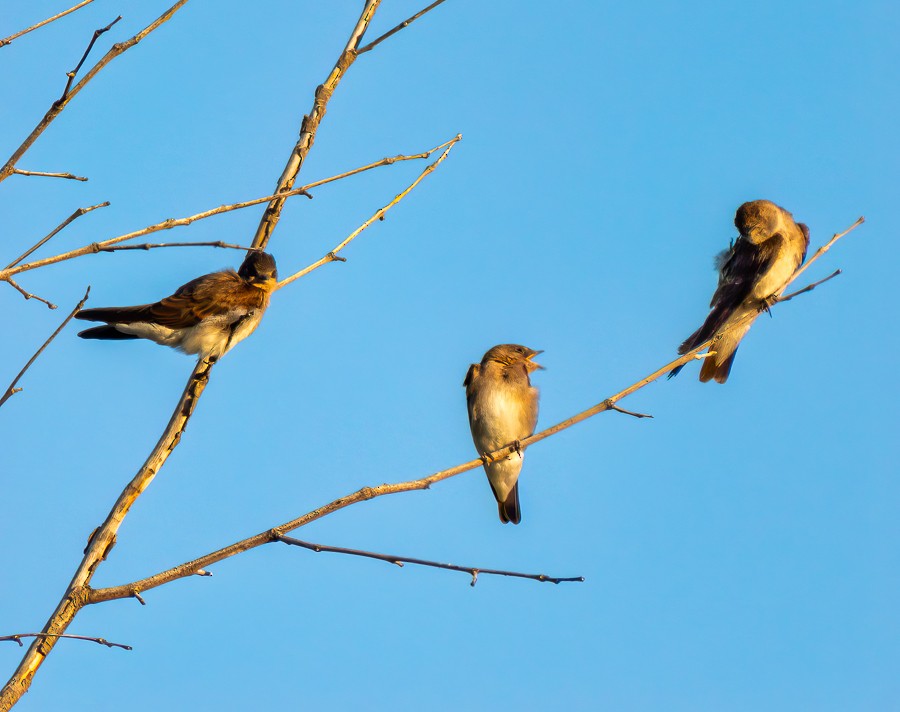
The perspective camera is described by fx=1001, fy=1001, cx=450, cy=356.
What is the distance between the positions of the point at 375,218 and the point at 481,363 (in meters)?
5.90

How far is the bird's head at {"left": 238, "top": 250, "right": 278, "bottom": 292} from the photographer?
8734mm

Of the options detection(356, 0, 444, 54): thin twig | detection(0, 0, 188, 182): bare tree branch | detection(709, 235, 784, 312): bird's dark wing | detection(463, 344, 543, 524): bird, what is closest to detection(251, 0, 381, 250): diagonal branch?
detection(356, 0, 444, 54): thin twig

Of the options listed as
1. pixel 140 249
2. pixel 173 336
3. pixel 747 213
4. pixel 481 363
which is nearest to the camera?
pixel 140 249

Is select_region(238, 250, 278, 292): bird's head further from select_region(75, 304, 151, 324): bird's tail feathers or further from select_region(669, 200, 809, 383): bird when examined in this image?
select_region(669, 200, 809, 383): bird

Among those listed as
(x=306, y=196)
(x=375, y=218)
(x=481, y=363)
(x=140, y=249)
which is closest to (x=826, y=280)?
(x=375, y=218)

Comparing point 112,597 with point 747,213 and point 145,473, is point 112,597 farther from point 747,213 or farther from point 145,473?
point 747,213

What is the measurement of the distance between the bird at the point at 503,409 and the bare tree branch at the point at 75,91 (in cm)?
666

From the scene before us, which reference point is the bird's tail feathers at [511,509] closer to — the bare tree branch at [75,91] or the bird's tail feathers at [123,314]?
the bird's tail feathers at [123,314]

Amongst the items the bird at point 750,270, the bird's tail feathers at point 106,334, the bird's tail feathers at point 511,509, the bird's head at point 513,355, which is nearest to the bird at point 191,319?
the bird's tail feathers at point 106,334

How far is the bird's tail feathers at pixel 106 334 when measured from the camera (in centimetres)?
836

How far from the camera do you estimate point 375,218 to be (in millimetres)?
4734

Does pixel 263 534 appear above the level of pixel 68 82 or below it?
below

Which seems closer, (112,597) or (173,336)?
(112,597)

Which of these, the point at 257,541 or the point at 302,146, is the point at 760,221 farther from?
the point at 257,541
